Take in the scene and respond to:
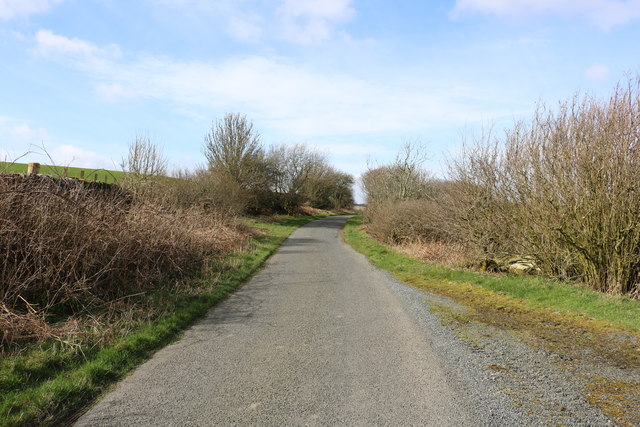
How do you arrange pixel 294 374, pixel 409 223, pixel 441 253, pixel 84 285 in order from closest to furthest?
pixel 294 374 → pixel 84 285 → pixel 441 253 → pixel 409 223

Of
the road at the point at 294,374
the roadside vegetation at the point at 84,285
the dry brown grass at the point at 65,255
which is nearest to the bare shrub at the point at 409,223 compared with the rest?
the roadside vegetation at the point at 84,285

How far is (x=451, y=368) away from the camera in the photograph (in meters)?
5.25

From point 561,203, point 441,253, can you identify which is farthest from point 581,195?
point 441,253

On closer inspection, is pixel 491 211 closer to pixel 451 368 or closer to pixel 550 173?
pixel 550 173

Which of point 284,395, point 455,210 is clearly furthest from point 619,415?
point 455,210

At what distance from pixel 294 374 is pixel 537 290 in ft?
25.1

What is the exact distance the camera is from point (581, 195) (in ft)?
34.4

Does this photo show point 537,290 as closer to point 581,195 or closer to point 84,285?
point 581,195

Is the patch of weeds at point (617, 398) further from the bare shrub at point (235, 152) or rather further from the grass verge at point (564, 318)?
the bare shrub at point (235, 152)

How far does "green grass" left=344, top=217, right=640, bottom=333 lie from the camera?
26.6 ft

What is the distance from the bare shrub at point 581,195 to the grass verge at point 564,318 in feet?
2.96

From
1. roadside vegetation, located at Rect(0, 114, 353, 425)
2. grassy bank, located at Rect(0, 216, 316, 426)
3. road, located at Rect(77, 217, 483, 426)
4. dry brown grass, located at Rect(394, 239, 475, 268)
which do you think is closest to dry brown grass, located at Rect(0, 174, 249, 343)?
roadside vegetation, located at Rect(0, 114, 353, 425)

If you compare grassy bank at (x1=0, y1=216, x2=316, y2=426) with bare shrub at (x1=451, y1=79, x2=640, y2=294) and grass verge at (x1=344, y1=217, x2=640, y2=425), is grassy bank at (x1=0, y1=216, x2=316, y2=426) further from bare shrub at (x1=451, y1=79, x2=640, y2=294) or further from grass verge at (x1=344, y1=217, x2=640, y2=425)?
bare shrub at (x1=451, y1=79, x2=640, y2=294)

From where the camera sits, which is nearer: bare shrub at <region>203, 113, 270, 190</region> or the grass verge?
the grass verge
